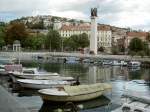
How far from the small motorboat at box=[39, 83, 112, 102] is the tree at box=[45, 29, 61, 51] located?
371 ft

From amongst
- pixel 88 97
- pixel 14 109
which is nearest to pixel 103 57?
pixel 88 97

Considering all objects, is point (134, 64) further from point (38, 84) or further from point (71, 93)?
point (71, 93)

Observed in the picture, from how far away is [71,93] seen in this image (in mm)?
30562

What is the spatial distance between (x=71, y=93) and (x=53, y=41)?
118 metres

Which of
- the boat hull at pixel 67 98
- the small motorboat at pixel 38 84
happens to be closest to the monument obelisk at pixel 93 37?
the small motorboat at pixel 38 84

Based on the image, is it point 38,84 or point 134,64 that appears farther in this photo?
point 134,64

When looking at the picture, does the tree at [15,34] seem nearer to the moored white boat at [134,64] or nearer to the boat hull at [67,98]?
the moored white boat at [134,64]

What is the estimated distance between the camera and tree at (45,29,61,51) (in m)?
146

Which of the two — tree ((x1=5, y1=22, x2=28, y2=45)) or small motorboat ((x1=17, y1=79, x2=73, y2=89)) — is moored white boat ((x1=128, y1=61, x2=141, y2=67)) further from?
small motorboat ((x1=17, y1=79, x2=73, y2=89))

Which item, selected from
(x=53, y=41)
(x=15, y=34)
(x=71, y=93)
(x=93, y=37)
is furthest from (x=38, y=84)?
(x=53, y=41)

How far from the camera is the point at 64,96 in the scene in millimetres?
29984

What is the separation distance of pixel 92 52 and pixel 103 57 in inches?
649

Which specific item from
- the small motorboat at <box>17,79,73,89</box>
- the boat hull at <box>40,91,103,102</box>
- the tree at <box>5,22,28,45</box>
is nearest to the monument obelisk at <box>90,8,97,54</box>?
the tree at <box>5,22,28,45</box>

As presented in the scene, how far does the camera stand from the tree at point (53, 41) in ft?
479
